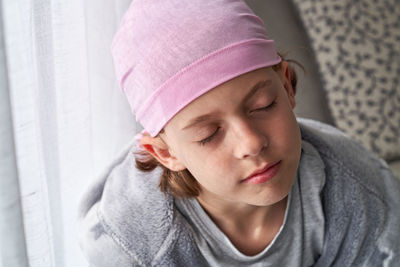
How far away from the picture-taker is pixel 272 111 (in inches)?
28.5

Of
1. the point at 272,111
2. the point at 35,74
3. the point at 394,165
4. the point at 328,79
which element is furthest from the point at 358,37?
the point at 35,74

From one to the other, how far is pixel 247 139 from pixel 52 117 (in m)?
0.34

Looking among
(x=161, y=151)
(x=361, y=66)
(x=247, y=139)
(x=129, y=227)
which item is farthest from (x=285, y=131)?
(x=361, y=66)

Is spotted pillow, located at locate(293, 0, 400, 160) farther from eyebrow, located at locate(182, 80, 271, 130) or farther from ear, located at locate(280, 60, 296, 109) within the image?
eyebrow, located at locate(182, 80, 271, 130)

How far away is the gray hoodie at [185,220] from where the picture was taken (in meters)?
0.88

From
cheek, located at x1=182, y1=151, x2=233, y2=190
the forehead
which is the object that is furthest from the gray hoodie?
the forehead

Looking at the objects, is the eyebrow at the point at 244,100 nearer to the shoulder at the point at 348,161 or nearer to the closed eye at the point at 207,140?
the closed eye at the point at 207,140

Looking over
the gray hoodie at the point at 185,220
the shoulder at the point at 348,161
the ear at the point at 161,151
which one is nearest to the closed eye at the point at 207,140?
the ear at the point at 161,151

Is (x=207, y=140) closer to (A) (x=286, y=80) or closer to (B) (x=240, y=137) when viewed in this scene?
(B) (x=240, y=137)

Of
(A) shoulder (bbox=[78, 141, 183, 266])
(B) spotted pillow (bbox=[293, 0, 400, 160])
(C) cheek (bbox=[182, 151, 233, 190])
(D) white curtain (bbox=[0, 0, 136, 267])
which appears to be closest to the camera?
(D) white curtain (bbox=[0, 0, 136, 267])

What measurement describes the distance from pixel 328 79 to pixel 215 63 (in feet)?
2.78

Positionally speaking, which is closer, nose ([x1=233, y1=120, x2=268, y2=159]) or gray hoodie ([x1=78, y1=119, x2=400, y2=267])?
nose ([x1=233, y1=120, x2=268, y2=159])

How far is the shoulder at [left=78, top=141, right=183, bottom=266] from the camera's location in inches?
34.4

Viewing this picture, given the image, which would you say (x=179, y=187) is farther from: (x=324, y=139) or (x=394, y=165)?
(x=394, y=165)
